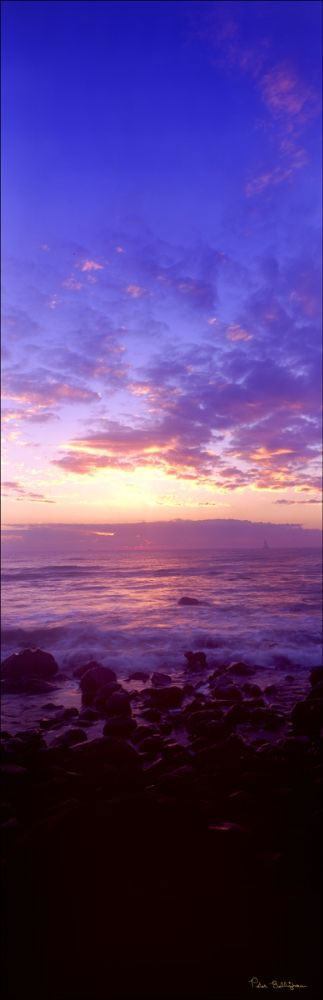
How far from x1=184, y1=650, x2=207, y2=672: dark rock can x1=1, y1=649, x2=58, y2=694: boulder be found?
5.24 meters

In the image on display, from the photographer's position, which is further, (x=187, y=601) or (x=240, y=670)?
(x=187, y=601)

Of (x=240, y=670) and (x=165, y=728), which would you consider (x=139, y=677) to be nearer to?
(x=240, y=670)

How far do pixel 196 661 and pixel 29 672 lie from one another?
6.49 m

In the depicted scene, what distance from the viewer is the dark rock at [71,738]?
368 inches

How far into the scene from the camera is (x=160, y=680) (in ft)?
50.8

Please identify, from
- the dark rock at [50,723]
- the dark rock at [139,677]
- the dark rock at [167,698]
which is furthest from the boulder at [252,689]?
the dark rock at [50,723]

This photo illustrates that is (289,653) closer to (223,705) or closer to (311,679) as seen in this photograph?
(311,679)

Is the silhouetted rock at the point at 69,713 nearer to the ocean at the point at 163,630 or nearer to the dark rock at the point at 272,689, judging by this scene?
the ocean at the point at 163,630

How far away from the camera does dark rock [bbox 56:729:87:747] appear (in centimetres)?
936

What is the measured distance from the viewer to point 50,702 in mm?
13047

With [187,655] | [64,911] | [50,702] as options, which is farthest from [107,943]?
[187,655]

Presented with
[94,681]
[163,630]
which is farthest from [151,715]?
[163,630]

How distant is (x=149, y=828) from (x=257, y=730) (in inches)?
191

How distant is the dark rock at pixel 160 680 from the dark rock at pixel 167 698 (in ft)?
7.17
